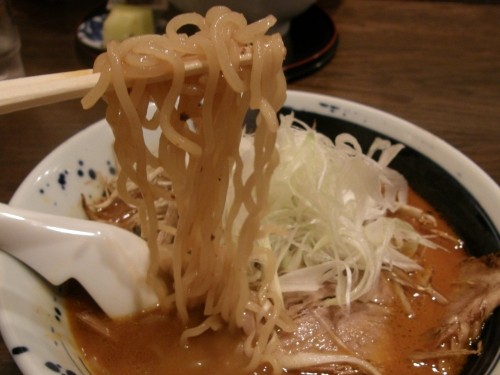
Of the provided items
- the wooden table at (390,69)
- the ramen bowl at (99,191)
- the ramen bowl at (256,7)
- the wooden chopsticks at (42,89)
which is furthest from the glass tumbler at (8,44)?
the wooden chopsticks at (42,89)

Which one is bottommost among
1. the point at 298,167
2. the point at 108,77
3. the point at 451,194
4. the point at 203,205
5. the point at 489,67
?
the point at 489,67

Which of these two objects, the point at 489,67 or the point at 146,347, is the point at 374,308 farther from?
the point at 489,67

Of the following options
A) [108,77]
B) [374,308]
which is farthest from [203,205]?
[374,308]

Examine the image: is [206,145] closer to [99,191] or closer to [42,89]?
[42,89]

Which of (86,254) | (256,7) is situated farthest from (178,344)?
(256,7)

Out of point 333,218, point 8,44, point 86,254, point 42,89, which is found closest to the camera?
point 42,89

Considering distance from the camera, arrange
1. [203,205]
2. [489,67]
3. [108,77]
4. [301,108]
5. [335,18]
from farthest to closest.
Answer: [335,18]
[489,67]
[301,108]
[203,205]
[108,77]

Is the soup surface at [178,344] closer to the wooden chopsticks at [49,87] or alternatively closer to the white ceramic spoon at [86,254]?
the white ceramic spoon at [86,254]

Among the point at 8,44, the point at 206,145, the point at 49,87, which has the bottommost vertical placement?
the point at 8,44
